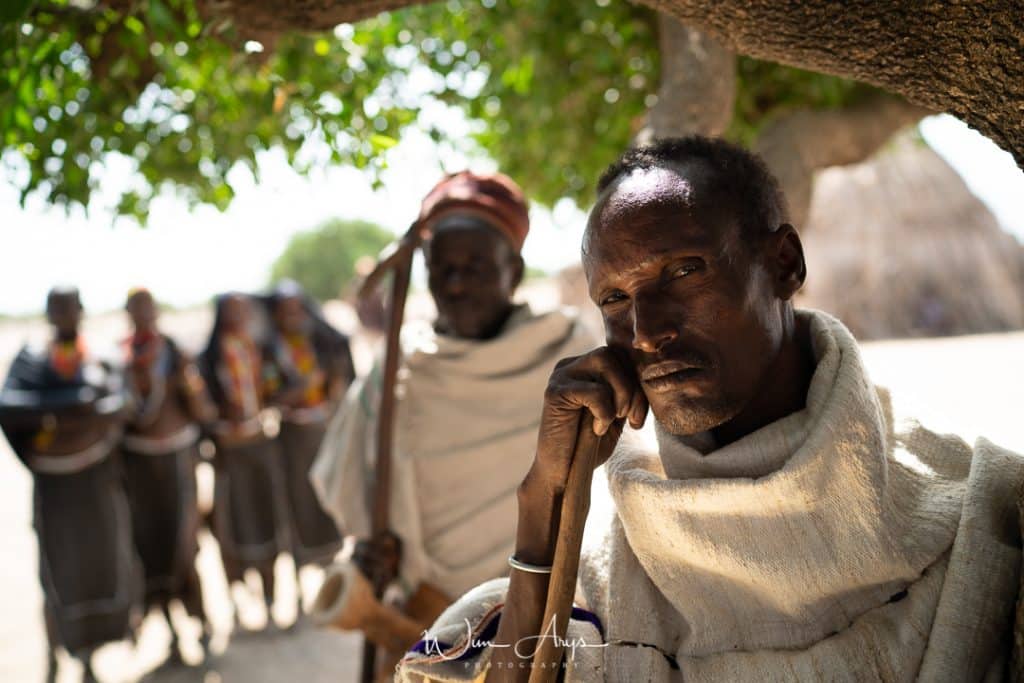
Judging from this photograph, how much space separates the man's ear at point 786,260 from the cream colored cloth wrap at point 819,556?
0.14 metres

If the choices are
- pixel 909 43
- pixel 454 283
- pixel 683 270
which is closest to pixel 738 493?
pixel 683 270

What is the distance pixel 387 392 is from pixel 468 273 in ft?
1.93

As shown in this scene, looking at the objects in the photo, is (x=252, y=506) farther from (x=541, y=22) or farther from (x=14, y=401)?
(x=541, y=22)

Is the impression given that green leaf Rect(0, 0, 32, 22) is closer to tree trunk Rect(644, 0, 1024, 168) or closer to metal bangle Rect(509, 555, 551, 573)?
tree trunk Rect(644, 0, 1024, 168)

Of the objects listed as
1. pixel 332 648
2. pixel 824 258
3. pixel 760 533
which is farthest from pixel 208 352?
pixel 824 258

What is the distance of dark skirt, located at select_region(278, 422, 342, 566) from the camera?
25.0 ft

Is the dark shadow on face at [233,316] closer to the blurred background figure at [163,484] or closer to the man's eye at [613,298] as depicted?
the blurred background figure at [163,484]

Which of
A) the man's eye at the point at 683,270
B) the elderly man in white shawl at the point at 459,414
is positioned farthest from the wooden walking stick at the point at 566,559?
the elderly man in white shawl at the point at 459,414

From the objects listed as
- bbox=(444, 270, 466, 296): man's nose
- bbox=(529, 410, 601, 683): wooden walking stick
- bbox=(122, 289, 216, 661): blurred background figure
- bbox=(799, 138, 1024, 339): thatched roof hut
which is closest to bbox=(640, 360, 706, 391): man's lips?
bbox=(529, 410, 601, 683): wooden walking stick

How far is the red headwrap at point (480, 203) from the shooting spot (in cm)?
379

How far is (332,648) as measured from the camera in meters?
6.95

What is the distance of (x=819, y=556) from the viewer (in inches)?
64.1

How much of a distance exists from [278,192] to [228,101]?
494mm

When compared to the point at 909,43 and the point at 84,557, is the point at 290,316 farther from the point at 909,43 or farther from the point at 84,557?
→ the point at 909,43
